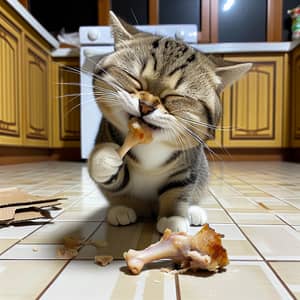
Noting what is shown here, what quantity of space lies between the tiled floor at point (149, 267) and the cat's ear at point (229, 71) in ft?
1.17

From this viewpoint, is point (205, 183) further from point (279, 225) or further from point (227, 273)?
point (227, 273)

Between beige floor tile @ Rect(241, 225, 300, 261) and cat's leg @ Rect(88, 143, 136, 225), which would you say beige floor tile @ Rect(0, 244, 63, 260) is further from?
beige floor tile @ Rect(241, 225, 300, 261)

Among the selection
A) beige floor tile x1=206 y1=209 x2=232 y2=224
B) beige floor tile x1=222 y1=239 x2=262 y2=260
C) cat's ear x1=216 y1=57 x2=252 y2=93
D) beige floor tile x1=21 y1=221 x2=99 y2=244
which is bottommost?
beige floor tile x1=206 y1=209 x2=232 y2=224

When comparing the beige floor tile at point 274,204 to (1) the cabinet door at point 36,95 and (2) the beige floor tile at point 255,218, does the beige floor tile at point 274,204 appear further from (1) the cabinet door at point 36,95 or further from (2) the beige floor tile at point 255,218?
(1) the cabinet door at point 36,95

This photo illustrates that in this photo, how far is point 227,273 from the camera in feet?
1.96

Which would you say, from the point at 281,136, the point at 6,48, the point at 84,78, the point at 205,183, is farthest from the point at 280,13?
the point at 205,183

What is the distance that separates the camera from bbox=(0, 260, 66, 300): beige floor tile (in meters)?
0.52

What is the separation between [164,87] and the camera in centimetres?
70

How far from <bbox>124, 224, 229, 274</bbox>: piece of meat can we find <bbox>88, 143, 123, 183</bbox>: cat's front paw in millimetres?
187

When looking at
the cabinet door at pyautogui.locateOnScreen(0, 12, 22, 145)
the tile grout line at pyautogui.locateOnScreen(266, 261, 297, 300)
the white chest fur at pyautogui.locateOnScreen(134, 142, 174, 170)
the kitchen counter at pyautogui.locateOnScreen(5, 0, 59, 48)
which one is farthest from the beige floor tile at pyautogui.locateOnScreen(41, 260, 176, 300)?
the kitchen counter at pyautogui.locateOnScreen(5, 0, 59, 48)

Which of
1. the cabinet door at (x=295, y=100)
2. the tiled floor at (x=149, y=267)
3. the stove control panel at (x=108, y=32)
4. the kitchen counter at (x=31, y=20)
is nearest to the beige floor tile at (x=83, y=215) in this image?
the tiled floor at (x=149, y=267)

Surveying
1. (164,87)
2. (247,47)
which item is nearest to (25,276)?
(164,87)

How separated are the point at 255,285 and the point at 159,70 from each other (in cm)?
42

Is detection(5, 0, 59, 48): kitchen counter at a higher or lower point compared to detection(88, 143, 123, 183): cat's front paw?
higher
